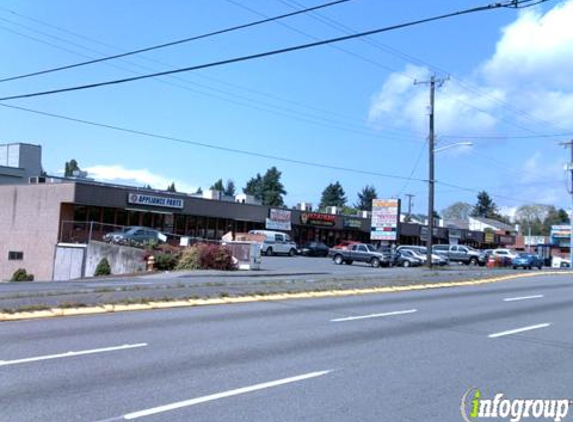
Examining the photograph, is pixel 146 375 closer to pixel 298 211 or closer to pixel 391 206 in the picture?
pixel 391 206

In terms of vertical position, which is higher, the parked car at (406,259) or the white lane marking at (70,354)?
the parked car at (406,259)

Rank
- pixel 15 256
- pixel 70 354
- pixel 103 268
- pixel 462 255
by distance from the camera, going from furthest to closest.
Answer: pixel 462 255 → pixel 15 256 → pixel 103 268 → pixel 70 354

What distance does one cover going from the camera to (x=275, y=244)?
55625 millimetres

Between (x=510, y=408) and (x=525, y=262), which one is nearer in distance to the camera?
(x=510, y=408)

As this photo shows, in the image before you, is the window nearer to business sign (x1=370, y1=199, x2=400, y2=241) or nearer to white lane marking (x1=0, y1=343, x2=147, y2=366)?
business sign (x1=370, y1=199, x2=400, y2=241)

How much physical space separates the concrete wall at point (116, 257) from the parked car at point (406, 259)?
22.4 metres

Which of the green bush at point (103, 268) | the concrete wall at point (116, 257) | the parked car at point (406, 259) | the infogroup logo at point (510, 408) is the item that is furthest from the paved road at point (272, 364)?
the parked car at point (406, 259)

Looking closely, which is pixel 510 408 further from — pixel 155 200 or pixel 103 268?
pixel 155 200

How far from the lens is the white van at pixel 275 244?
54.9 m

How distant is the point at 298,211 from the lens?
67.0m

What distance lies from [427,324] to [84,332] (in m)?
6.76

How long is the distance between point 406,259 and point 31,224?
92.0ft

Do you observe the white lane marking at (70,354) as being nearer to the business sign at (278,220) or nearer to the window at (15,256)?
the window at (15,256)

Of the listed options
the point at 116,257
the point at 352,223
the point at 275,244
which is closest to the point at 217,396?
the point at 116,257
